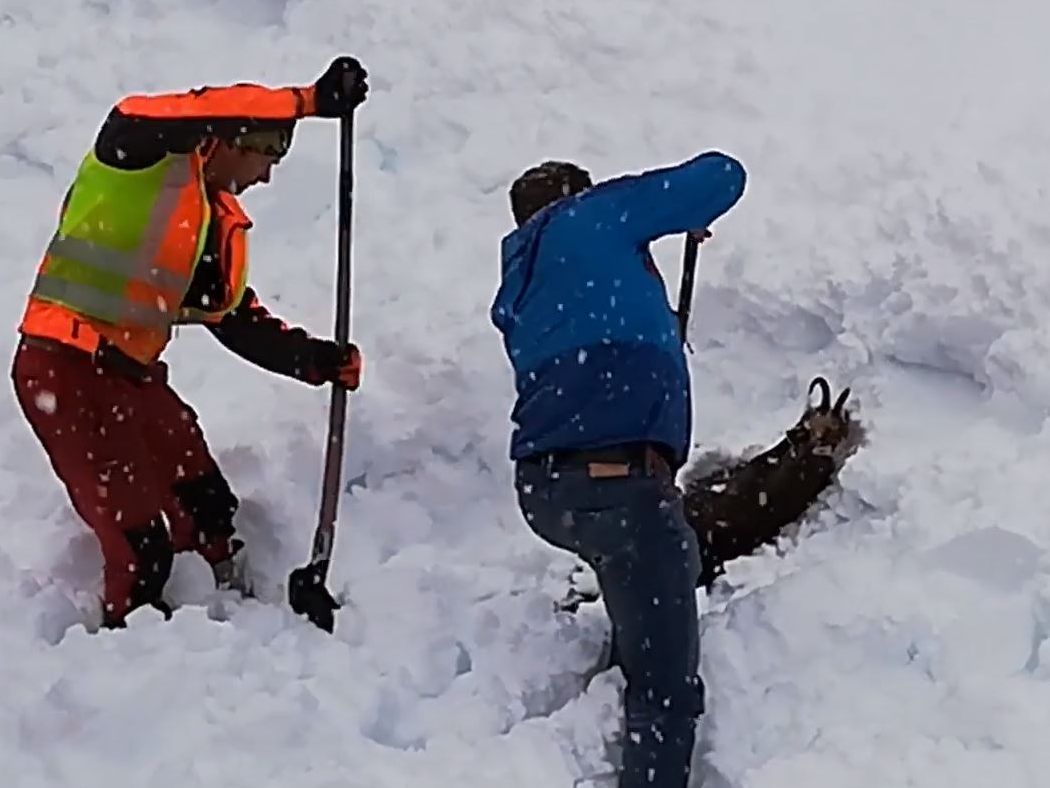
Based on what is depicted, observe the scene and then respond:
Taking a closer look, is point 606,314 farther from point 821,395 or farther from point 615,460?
point 821,395

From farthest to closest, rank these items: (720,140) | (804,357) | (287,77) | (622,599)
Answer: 1. (287,77)
2. (720,140)
3. (804,357)
4. (622,599)

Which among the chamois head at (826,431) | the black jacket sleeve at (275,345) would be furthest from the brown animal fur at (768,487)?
the black jacket sleeve at (275,345)

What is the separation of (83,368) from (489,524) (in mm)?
1297

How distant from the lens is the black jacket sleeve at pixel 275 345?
14.2 feet

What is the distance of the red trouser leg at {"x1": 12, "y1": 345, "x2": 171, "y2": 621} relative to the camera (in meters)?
4.07

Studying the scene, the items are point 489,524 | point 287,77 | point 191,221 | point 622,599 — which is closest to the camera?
point 622,599

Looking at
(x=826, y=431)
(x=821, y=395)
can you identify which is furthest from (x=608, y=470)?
(x=821, y=395)

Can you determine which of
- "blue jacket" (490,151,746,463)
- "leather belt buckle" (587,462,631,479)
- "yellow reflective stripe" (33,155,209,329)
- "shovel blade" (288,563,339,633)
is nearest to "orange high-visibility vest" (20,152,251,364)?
"yellow reflective stripe" (33,155,209,329)

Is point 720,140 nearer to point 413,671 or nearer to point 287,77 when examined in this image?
point 287,77

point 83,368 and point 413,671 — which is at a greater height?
point 83,368

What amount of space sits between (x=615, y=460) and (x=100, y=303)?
54.8 inches

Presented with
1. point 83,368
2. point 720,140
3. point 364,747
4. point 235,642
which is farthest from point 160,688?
point 720,140

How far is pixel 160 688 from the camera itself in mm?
3857

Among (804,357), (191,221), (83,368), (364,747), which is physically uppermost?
(191,221)
